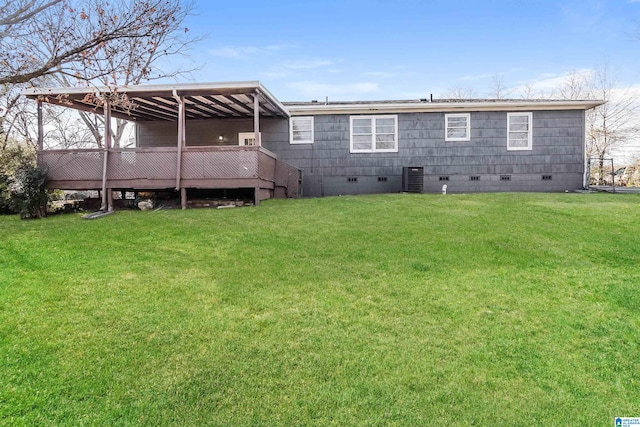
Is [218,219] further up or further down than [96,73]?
further down

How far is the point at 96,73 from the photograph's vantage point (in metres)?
7.45

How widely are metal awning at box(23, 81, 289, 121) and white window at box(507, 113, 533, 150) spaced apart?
299 inches

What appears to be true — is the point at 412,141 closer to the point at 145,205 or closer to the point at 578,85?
the point at 145,205

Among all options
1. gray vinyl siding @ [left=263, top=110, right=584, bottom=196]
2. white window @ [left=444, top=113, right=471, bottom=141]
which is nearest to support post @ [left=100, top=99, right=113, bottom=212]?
gray vinyl siding @ [left=263, top=110, right=584, bottom=196]

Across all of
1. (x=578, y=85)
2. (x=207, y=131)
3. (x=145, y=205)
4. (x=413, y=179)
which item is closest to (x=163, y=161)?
(x=145, y=205)

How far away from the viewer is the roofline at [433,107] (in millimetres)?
13023

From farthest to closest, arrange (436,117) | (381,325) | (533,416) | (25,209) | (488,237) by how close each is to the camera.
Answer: (436,117), (25,209), (488,237), (381,325), (533,416)

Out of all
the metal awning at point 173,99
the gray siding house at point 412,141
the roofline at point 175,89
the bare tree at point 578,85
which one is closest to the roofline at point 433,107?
the gray siding house at point 412,141

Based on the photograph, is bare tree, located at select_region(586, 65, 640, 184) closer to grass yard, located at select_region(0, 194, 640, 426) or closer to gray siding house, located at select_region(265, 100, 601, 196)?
gray siding house, located at select_region(265, 100, 601, 196)

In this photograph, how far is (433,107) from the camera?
13.2 m

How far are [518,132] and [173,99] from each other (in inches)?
437

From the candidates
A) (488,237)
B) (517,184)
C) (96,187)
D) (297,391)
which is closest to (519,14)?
(517,184)

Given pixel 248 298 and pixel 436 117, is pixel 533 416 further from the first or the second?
pixel 436 117

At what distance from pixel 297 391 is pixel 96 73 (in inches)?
290
